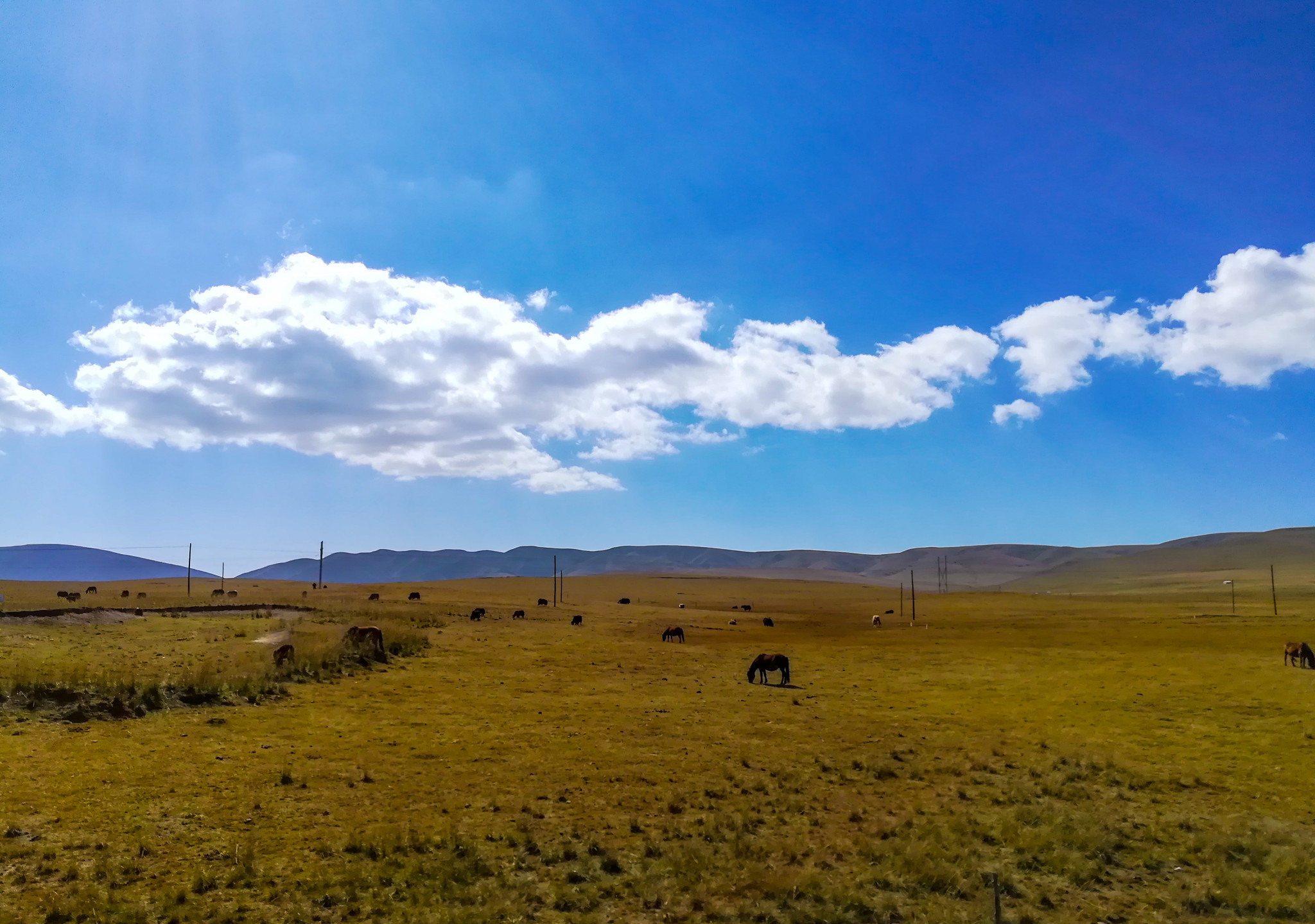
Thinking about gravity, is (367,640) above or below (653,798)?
above

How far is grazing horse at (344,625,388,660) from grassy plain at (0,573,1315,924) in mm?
2957

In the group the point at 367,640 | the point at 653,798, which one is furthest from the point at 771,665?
the point at 367,640

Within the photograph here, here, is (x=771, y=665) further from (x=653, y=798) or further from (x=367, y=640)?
(x=367, y=640)

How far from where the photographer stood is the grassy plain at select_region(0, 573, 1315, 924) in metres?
11.9

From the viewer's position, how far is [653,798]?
55.3 feet

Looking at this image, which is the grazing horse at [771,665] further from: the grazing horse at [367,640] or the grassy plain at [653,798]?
the grazing horse at [367,640]

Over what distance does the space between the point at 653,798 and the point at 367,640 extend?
89.3 feet

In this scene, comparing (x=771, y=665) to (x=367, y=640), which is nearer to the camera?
(x=771, y=665)

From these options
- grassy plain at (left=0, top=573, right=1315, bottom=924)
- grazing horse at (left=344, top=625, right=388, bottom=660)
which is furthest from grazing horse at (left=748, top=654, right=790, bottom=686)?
grazing horse at (left=344, top=625, right=388, bottom=660)

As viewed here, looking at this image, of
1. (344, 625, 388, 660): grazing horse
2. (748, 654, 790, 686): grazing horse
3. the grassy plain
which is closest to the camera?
the grassy plain

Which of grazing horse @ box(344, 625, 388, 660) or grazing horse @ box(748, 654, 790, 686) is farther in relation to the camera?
grazing horse @ box(344, 625, 388, 660)

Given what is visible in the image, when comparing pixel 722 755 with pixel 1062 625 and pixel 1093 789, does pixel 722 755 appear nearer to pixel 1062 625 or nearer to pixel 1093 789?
pixel 1093 789

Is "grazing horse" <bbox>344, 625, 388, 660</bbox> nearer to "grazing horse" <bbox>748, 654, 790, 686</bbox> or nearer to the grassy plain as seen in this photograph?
the grassy plain

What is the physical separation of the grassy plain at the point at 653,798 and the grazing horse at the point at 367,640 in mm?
2957
